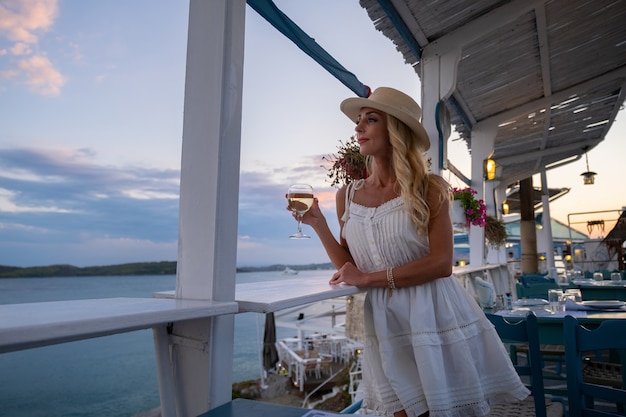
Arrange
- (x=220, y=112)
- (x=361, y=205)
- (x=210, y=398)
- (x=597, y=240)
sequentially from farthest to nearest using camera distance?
(x=597, y=240) → (x=361, y=205) → (x=220, y=112) → (x=210, y=398)

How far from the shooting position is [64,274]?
1618mm

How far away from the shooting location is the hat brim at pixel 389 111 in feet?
4.93

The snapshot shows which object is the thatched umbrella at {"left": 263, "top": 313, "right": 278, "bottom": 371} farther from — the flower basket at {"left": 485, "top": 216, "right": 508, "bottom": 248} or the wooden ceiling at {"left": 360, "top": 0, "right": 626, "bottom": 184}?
the wooden ceiling at {"left": 360, "top": 0, "right": 626, "bottom": 184}

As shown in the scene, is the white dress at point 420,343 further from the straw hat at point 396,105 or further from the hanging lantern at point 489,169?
Result: the hanging lantern at point 489,169

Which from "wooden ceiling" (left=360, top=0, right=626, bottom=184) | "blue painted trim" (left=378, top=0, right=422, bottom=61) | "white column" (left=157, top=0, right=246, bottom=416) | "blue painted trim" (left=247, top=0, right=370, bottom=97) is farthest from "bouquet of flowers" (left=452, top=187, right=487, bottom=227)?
"white column" (left=157, top=0, right=246, bottom=416)

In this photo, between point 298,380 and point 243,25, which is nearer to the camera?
point 243,25

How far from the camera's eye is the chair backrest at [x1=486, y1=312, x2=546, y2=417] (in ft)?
5.32

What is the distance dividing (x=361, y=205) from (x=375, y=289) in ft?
1.10

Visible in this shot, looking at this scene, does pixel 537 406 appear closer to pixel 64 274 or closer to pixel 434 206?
pixel 434 206

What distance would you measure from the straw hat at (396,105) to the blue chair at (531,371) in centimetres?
88

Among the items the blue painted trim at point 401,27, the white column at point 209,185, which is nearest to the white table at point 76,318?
the white column at point 209,185

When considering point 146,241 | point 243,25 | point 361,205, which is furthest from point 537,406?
point 146,241

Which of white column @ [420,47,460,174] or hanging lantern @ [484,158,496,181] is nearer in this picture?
white column @ [420,47,460,174]

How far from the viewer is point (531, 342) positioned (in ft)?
5.55
